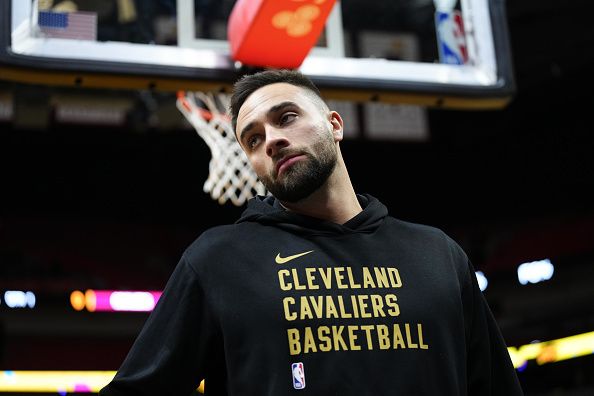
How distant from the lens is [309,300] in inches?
61.1

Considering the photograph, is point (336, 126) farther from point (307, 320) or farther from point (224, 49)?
point (224, 49)

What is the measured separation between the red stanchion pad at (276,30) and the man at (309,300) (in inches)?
64.5

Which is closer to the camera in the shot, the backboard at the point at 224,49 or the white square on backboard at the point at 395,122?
the backboard at the point at 224,49

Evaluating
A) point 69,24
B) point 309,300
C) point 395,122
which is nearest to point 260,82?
point 309,300

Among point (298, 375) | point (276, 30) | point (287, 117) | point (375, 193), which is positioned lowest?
point (298, 375)

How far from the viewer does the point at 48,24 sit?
3.34 metres

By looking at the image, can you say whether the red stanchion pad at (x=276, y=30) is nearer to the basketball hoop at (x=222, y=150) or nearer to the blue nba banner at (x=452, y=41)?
the basketball hoop at (x=222, y=150)

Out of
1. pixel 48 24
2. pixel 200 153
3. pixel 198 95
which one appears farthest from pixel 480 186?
pixel 48 24

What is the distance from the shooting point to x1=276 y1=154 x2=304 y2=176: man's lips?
1689 mm

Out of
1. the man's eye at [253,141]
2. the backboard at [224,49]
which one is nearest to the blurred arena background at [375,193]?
the backboard at [224,49]

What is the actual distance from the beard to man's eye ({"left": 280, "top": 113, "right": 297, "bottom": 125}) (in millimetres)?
73

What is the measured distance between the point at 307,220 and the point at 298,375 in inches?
13.4

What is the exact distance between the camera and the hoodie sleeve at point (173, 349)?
60.1 inches

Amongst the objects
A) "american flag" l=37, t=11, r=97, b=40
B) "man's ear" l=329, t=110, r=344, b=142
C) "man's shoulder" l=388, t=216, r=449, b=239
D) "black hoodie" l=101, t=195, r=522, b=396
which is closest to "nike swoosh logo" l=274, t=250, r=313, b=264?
"black hoodie" l=101, t=195, r=522, b=396
